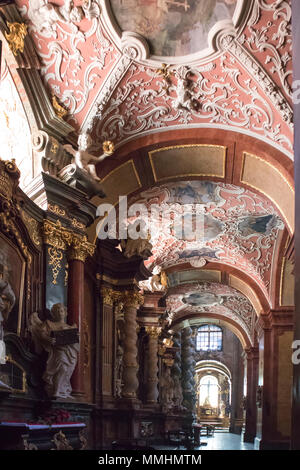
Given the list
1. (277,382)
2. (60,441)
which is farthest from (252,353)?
(60,441)

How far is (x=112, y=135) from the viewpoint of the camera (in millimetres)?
12828

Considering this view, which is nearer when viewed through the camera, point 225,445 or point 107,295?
point 107,295

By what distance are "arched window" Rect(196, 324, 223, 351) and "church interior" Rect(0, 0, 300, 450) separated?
94.1 ft

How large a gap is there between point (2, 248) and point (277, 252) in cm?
1233

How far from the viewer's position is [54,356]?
9664mm

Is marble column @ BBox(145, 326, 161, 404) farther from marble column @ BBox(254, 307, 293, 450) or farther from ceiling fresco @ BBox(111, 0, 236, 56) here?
ceiling fresco @ BBox(111, 0, 236, 56)

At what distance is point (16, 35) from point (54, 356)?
5223mm

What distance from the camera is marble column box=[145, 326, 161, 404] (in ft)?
67.2

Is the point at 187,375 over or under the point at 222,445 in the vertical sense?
over

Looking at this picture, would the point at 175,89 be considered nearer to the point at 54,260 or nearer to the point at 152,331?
the point at 54,260

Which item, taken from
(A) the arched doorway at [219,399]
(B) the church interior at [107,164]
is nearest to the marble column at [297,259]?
(B) the church interior at [107,164]

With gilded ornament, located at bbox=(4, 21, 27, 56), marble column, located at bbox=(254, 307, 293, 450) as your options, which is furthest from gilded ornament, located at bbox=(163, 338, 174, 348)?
gilded ornament, located at bbox=(4, 21, 27, 56)

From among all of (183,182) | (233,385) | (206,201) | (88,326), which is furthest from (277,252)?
(233,385)

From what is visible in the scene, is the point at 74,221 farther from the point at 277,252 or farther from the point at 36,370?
the point at 277,252
